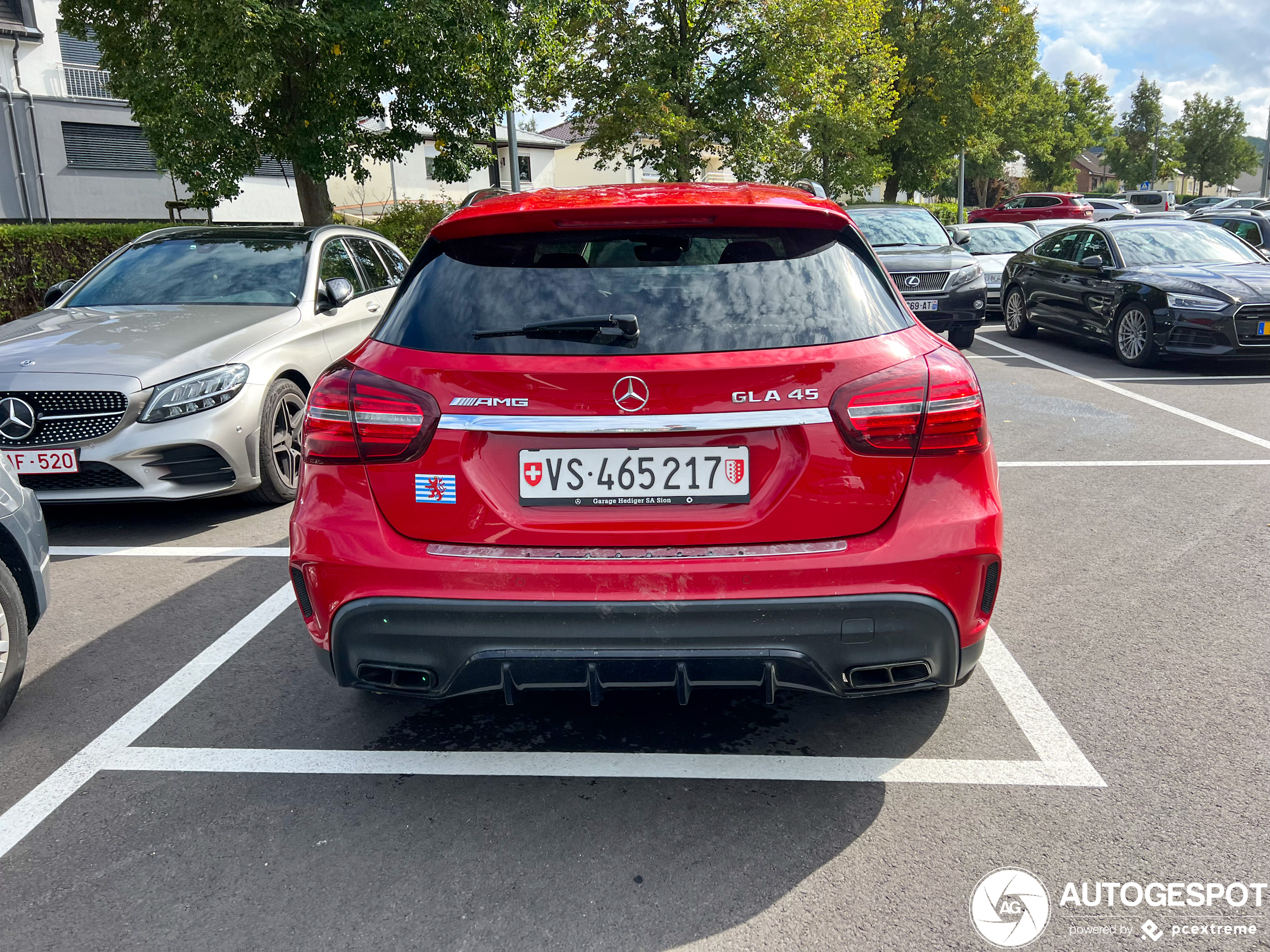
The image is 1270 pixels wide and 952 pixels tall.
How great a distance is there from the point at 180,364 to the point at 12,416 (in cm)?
A: 85

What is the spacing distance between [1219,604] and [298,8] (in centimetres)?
1160

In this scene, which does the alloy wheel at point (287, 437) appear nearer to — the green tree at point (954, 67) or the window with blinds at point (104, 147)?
the window with blinds at point (104, 147)

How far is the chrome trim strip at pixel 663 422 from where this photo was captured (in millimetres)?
2629

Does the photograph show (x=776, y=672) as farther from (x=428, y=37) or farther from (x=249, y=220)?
(x=249, y=220)

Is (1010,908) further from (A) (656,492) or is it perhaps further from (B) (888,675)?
(A) (656,492)

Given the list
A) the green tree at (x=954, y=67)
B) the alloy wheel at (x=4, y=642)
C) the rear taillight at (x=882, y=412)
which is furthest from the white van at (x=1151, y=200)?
the alloy wheel at (x=4, y=642)

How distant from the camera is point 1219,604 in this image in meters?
4.41

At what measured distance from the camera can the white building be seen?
31.3 meters

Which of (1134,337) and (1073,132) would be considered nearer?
(1134,337)

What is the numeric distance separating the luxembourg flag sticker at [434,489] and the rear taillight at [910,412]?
99 cm

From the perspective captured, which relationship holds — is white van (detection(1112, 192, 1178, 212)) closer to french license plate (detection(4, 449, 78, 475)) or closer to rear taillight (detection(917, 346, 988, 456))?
french license plate (detection(4, 449, 78, 475))

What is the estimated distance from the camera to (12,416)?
17.9 feet

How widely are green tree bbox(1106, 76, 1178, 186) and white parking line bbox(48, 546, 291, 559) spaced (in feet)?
297

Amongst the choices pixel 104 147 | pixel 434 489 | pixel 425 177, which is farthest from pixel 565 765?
pixel 425 177
